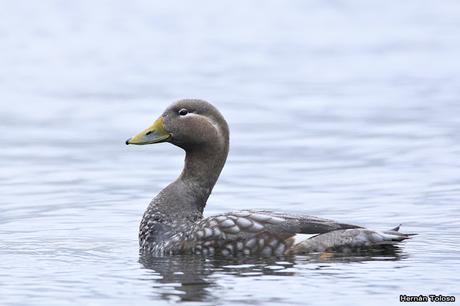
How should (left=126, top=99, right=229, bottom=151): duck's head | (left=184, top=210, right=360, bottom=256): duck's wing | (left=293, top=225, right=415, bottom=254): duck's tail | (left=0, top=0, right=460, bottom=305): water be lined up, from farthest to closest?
1. (left=126, top=99, right=229, bottom=151): duck's head
2. (left=184, top=210, right=360, bottom=256): duck's wing
3. (left=293, top=225, right=415, bottom=254): duck's tail
4. (left=0, top=0, right=460, bottom=305): water

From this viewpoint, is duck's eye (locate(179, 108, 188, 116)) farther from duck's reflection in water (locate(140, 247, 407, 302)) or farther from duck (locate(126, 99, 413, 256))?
duck's reflection in water (locate(140, 247, 407, 302))

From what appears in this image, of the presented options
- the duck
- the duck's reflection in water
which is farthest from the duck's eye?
the duck's reflection in water

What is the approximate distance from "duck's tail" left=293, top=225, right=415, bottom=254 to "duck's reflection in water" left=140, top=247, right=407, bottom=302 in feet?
0.25

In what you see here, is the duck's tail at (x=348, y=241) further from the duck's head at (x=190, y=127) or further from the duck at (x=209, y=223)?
the duck's head at (x=190, y=127)

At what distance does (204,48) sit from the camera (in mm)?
35938

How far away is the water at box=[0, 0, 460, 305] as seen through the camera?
14.8m

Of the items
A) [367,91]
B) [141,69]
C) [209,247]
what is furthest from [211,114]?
[141,69]

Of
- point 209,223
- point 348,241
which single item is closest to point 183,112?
point 209,223

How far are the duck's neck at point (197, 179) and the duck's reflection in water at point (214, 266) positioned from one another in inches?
34.7

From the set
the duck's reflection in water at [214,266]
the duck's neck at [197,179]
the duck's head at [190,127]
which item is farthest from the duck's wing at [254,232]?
the duck's head at [190,127]

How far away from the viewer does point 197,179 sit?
16.9 m

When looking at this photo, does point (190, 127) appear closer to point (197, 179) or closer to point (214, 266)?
point (197, 179)

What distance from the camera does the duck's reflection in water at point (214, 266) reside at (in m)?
14.5

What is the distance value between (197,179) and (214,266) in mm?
1736
